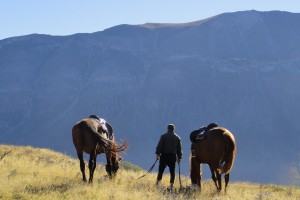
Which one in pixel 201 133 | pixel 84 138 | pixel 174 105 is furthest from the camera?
pixel 174 105

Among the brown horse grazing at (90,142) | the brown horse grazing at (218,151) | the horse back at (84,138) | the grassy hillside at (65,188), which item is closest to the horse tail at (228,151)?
the brown horse grazing at (218,151)

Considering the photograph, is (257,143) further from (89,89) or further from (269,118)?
(89,89)

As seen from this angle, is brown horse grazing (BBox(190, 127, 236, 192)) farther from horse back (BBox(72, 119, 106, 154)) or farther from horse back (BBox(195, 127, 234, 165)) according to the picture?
horse back (BBox(72, 119, 106, 154))

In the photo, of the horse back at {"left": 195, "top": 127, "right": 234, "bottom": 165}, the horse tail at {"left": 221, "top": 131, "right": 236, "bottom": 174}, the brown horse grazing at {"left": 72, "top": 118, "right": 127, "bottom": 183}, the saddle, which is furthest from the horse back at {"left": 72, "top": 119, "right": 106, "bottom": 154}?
the horse tail at {"left": 221, "top": 131, "right": 236, "bottom": 174}

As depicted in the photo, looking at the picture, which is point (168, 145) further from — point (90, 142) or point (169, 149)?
point (90, 142)

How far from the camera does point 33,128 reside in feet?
596

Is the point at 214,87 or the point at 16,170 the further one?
the point at 214,87

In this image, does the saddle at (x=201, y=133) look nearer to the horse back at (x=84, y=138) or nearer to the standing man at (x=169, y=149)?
the standing man at (x=169, y=149)

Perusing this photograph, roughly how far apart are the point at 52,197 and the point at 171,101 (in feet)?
574

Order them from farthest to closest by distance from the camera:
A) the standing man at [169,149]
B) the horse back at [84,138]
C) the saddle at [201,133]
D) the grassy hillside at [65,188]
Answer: the standing man at [169,149], the saddle at [201,133], the horse back at [84,138], the grassy hillside at [65,188]

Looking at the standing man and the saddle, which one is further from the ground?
the saddle

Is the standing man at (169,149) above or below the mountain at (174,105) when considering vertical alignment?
above

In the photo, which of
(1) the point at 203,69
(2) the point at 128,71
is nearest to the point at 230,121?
(1) the point at 203,69

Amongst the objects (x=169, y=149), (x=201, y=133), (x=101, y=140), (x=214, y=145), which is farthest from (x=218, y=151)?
(x=101, y=140)
